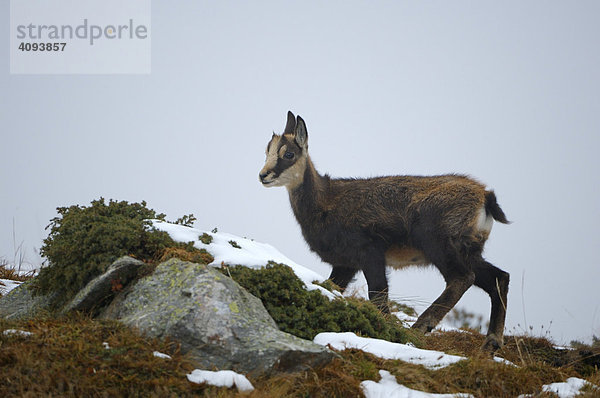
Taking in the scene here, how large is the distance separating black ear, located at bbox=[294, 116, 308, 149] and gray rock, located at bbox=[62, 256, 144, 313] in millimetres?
4397

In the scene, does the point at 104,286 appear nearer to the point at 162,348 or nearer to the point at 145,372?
the point at 162,348

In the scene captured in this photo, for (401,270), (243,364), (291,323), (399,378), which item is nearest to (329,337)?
(291,323)

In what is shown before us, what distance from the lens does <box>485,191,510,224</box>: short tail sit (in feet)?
27.3

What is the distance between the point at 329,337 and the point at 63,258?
3075 millimetres

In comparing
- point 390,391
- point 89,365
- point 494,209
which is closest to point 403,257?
point 494,209

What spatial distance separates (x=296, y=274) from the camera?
20.9 feet

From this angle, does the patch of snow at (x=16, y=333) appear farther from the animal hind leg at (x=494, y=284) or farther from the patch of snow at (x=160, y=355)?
the animal hind leg at (x=494, y=284)

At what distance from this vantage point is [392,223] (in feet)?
27.9

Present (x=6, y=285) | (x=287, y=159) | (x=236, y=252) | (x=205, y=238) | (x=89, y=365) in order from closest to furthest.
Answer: (x=89, y=365) < (x=236, y=252) < (x=205, y=238) < (x=6, y=285) < (x=287, y=159)

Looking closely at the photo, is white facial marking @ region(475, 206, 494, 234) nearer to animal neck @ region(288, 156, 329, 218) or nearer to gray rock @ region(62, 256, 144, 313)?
animal neck @ region(288, 156, 329, 218)

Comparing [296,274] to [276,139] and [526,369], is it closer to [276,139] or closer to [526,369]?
[526,369]

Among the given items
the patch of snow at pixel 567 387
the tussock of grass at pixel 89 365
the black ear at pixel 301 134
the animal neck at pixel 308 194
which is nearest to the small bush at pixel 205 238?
the tussock of grass at pixel 89 365

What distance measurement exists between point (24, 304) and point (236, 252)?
2.49m

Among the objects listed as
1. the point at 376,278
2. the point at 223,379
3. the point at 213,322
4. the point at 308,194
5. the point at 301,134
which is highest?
the point at 301,134
